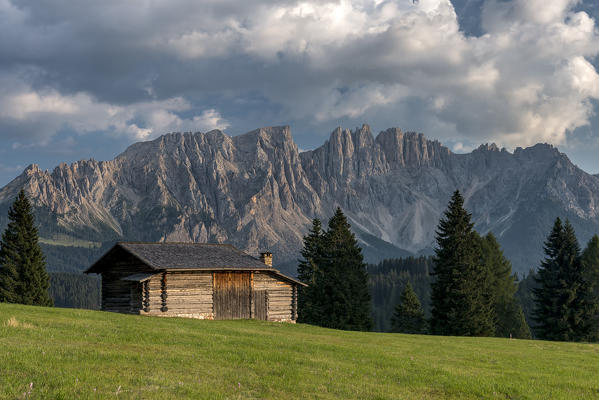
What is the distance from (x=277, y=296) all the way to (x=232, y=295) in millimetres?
4674

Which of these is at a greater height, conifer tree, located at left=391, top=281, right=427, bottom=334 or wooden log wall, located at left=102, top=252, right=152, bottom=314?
wooden log wall, located at left=102, top=252, right=152, bottom=314

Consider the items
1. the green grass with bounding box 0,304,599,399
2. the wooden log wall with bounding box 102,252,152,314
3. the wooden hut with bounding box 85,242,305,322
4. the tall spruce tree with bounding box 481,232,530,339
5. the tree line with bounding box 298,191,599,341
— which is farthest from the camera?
the tall spruce tree with bounding box 481,232,530,339

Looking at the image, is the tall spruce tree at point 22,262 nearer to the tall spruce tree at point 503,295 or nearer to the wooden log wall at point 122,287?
the wooden log wall at point 122,287

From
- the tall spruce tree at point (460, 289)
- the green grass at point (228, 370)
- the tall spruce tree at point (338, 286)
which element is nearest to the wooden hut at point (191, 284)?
the tall spruce tree at point (338, 286)

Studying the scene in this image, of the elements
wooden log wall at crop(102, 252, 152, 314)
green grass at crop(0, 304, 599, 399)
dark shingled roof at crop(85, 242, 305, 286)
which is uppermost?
dark shingled roof at crop(85, 242, 305, 286)

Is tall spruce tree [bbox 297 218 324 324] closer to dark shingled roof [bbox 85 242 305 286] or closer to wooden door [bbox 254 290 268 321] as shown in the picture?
wooden door [bbox 254 290 268 321]

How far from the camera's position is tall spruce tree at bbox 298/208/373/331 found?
6175 cm

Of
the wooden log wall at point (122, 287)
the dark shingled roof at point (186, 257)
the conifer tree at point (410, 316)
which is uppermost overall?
the dark shingled roof at point (186, 257)

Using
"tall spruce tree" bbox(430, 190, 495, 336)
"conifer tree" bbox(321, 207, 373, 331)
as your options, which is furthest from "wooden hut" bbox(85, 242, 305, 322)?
"tall spruce tree" bbox(430, 190, 495, 336)

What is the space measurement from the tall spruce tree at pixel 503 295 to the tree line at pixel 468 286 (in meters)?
0.13

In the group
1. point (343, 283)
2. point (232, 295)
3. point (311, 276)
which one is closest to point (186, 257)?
point (232, 295)

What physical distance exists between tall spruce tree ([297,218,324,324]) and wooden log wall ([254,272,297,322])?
1304 centimetres

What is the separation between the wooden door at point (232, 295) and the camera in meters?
45.3

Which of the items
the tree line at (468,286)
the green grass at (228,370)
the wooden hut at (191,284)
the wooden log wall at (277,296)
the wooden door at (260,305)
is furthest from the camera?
the tree line at (468,286)
